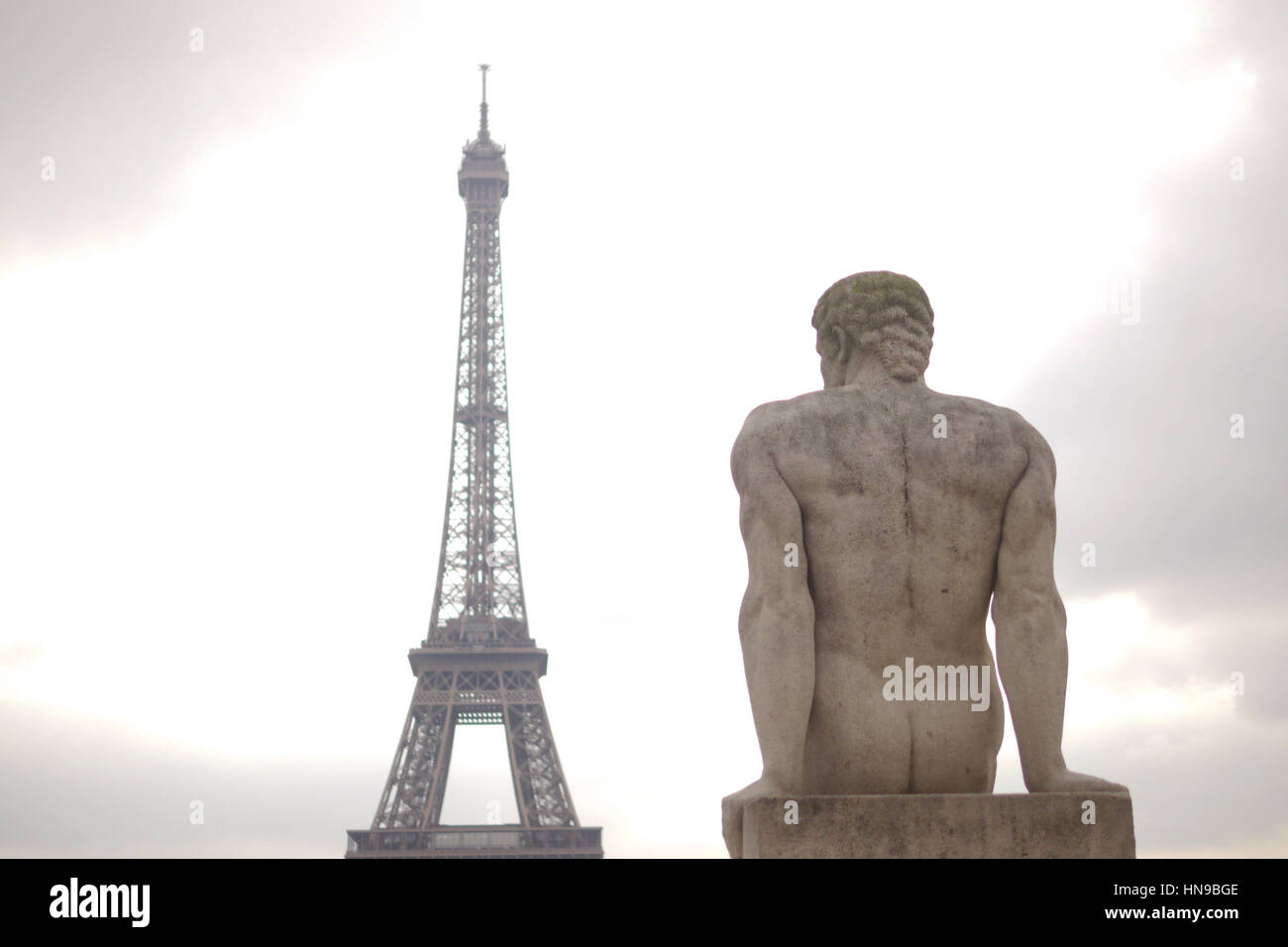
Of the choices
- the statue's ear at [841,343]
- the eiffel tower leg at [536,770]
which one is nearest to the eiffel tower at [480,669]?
the eiffel tower leg at [536,770]

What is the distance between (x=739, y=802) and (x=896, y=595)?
1.15m

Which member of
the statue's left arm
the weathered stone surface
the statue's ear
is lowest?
the weathered stone surface

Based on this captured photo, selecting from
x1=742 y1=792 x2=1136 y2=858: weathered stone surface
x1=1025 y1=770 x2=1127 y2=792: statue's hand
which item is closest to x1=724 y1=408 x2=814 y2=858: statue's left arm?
x1=742 y1=792 x2=1136 y2=858: weathered stone surface

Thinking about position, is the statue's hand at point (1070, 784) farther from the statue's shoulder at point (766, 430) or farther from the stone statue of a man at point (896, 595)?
the statue's shoulder at point (766, 430)

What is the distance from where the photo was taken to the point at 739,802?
6695mm

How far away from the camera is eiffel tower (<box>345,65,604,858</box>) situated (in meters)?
67.0

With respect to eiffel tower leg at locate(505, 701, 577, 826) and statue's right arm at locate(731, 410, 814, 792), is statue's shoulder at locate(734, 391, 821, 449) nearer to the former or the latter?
statue's right arm at locate(731, 410, 814, 792)

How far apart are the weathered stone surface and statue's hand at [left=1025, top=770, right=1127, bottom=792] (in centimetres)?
23

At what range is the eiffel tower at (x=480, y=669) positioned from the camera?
67000 mm

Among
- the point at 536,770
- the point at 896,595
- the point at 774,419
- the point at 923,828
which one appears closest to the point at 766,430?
the point at 774,419

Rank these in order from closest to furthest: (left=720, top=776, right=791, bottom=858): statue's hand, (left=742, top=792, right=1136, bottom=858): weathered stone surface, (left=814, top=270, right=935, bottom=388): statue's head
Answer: (left=742, top=792, right=1136, bottom=858): weathered stone surface < (left=720, top=776, right=791, bottom=858): statue's hand < (left=814, top=270, right=935, bottom=388): statue's head
